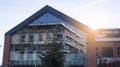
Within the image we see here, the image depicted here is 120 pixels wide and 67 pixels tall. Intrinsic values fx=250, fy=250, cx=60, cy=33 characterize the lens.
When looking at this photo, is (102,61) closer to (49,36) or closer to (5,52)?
(49,36)

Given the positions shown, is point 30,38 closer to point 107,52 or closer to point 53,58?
point 53,58

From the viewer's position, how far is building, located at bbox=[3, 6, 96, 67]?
30.1 m

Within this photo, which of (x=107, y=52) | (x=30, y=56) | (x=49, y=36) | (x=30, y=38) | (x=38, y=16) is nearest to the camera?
(x=49, y=36)

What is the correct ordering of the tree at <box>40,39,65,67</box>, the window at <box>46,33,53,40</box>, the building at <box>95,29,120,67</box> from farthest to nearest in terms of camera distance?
the building at <box>95,29,120,67</box> < the window at <box>46,33,53,40</box> < the tree at <box>40,39,65,67</box>

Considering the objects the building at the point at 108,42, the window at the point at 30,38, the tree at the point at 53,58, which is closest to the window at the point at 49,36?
the window at the point at 30,38

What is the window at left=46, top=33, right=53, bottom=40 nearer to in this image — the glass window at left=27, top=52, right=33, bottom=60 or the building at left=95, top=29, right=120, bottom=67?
the glass window at left=27, top=52, right=33, bottom=60

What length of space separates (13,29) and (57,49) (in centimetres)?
1080

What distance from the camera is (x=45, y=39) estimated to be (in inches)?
1210

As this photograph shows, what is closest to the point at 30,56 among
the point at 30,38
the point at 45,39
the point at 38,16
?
the point at 30,38

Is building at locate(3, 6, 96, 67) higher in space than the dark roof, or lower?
lower

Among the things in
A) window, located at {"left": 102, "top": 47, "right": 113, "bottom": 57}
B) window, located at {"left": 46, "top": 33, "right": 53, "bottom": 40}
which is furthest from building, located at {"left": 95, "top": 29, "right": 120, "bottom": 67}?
window, located at {"left": 46, "top": 33, "right": 53, "bottom": 40}

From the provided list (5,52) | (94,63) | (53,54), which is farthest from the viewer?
(5,52)

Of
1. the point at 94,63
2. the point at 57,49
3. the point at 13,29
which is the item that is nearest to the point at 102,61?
the point at 94,63

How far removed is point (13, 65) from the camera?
31.0 metres
